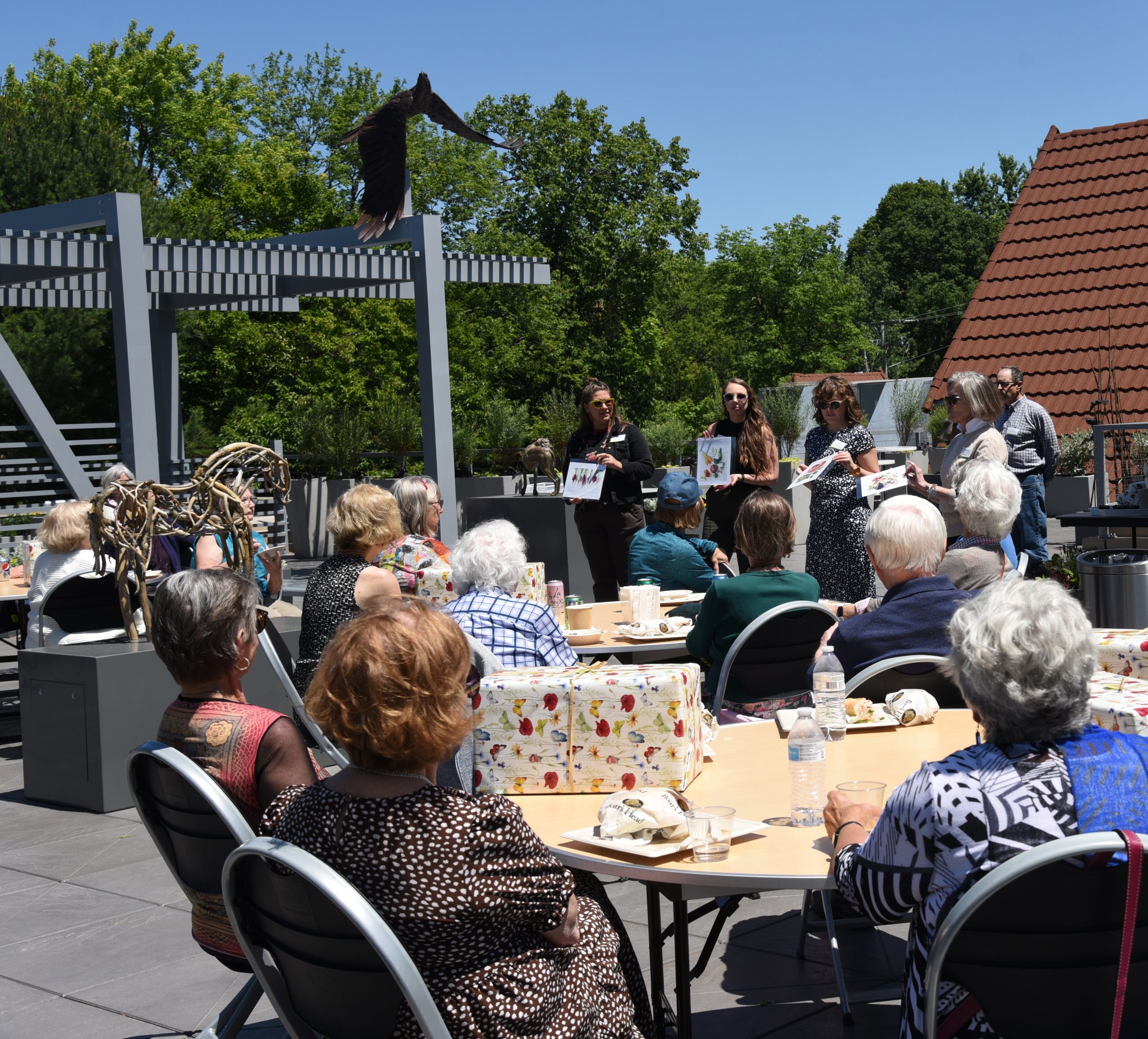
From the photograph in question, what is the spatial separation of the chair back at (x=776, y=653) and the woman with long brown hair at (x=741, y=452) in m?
3.32

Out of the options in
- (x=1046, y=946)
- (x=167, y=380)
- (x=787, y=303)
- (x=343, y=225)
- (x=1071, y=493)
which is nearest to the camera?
(x=1046, y=946)

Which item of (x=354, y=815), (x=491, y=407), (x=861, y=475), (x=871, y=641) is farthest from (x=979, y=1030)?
(x=491, y=407)

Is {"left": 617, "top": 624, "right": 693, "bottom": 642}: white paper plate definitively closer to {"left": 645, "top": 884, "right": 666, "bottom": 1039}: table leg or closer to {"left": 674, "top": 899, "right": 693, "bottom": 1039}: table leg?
{"left": 645, "top": 884, "right": 666, "bottom": 1039}: table leg

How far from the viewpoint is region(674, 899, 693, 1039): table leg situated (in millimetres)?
2840

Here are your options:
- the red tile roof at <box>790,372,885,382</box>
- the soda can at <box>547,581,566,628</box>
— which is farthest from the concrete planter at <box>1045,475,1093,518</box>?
the red tile roof at <box>790,372,885,382</box>

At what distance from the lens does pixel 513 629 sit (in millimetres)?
4031

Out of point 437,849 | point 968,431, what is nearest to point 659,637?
point 968,431

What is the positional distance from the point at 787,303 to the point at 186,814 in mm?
63561

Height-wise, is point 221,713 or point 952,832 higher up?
point 221,713

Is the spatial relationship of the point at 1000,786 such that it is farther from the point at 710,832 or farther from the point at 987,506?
the point at 987,506

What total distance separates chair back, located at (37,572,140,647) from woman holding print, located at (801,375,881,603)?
359 cm

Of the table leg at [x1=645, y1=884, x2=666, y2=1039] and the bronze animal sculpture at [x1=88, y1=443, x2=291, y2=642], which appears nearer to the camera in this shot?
the table leg at [x1=645, y1=884, x2=666, y2=1039]

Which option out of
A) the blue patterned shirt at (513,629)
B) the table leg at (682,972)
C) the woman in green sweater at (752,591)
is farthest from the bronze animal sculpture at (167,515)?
the table leg at (682,972)

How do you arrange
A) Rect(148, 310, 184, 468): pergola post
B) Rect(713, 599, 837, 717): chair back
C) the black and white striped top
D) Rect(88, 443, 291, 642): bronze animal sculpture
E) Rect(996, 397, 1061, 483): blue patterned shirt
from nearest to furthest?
the black and white striped top → Rect(713, 599, 837, 717): chair back → Rect(88, 443, 291, 642): bronze animal sculpture → Rect(996, 397, 1061, 483): blue patterned shirt → Rect(148, 310, 184, 468): pergola post
